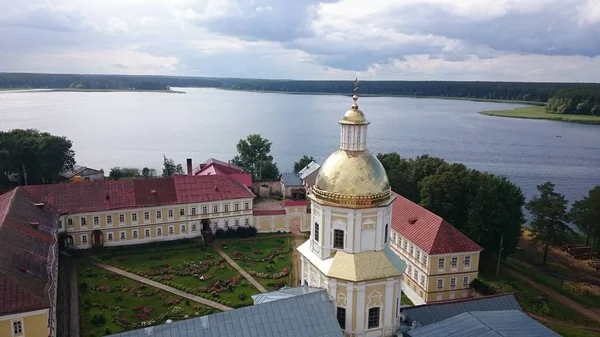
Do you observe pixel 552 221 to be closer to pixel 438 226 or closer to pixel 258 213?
pixel 438 226

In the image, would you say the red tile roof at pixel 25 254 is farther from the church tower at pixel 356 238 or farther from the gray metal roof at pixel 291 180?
the gray metal roof at pixel 291 180

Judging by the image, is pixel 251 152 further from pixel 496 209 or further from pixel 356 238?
pixel 356 238

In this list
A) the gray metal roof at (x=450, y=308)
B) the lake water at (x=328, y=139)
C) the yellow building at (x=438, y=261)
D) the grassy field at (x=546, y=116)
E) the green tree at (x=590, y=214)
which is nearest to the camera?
the gray metal roof at (x=450, y=308)

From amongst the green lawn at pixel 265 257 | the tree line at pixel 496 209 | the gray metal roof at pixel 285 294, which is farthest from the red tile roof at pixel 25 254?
the tree line at pixel 496 209

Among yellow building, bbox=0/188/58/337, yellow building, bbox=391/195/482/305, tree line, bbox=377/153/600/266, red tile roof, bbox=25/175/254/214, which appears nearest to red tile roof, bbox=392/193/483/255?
yellow building, bbox=391/195/482/305

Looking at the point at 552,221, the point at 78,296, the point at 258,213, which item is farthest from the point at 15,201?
the point at 552,221
